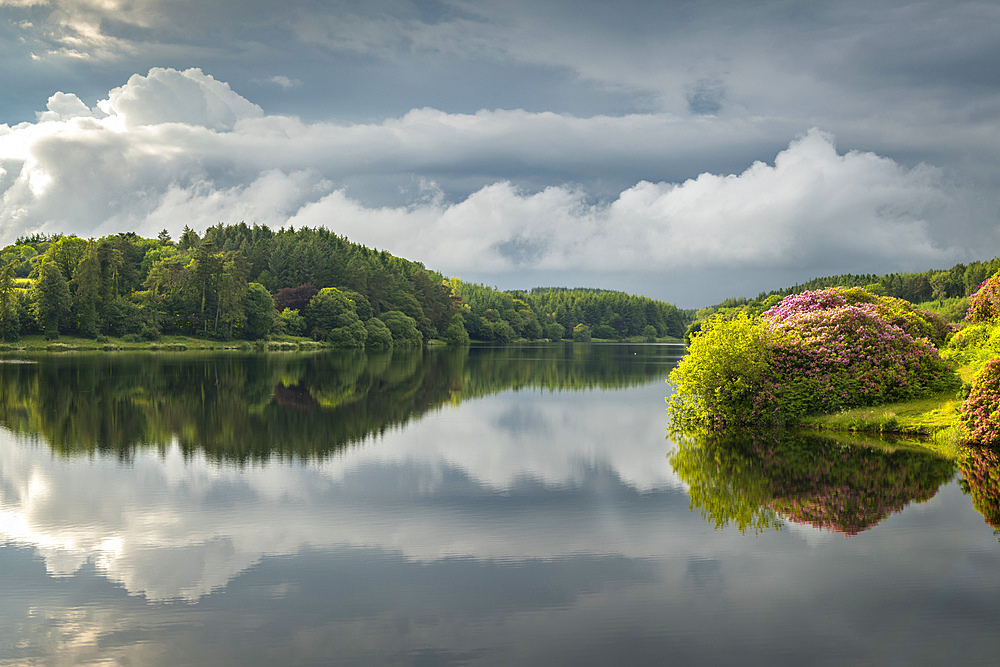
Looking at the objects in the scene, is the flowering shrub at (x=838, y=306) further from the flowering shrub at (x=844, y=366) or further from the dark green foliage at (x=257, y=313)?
the dark green foliage at (x=257, y=313)

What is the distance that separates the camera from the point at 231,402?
108ft

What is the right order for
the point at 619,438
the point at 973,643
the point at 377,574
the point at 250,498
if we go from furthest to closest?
the point at 619,438 < the point at 250,498 < the point at 377,574 < the point at 973,643

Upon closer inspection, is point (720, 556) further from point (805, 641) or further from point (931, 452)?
point (931, 452)

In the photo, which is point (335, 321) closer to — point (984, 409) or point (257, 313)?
point (257, 313)

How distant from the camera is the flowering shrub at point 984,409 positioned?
1966 cm

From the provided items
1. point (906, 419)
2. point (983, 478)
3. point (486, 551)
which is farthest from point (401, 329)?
point (486, 551)

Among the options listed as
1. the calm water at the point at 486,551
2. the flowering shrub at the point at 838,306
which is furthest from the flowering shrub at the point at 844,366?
the calm water at the point at 486,551

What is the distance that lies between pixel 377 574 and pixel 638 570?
386 centimetres

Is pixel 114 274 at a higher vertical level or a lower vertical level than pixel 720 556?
higher

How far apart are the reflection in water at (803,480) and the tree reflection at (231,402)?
418 inches

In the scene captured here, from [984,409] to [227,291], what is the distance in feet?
346

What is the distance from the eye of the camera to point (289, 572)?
10.6 meters

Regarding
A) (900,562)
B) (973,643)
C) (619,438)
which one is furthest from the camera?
(619,438)

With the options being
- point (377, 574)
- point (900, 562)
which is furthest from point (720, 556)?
point (377, 574)
